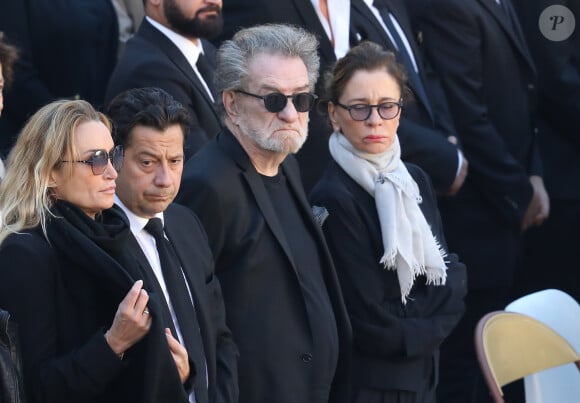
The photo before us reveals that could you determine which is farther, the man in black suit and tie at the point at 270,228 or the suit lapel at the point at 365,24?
the suit lapel at the point at 365,24

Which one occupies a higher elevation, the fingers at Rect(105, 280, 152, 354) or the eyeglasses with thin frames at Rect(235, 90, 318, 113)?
the eyeglasses with thin frames at Rect(235, 90, 318, 113)

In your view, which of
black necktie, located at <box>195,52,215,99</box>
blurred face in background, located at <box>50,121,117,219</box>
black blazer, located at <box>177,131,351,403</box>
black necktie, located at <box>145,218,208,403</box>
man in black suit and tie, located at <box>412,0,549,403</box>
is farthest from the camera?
man in black suit and tie, located at <box>412,0,549,403</box>

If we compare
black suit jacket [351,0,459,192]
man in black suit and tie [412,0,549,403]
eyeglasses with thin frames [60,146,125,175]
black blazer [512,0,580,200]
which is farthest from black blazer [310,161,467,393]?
black blazer [512,0,580,200]

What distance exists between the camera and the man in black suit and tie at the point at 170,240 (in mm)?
3904

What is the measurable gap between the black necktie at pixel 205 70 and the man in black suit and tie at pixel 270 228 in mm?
837

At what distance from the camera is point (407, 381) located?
4.83m

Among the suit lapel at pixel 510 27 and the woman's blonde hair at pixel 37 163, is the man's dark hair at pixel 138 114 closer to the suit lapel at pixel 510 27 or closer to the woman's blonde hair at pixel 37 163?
the woman's blonde hair at pixel 37 163

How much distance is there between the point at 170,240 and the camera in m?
4.03

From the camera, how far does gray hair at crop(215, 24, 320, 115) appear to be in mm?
4586

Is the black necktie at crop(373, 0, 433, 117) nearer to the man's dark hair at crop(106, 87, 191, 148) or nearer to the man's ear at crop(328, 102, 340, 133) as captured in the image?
the man's ear at crop(328, 102, 340, 133)

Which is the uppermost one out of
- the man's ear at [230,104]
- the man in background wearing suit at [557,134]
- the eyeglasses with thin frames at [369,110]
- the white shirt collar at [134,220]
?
the man's ear at [230,104]

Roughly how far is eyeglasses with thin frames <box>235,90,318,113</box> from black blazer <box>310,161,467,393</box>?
46cm

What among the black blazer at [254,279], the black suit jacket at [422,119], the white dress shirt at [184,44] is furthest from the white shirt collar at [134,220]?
the black suit jacket at [422,119]

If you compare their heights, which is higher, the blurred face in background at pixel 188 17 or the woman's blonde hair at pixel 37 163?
the woman's blonde hair at pixel 37 163
